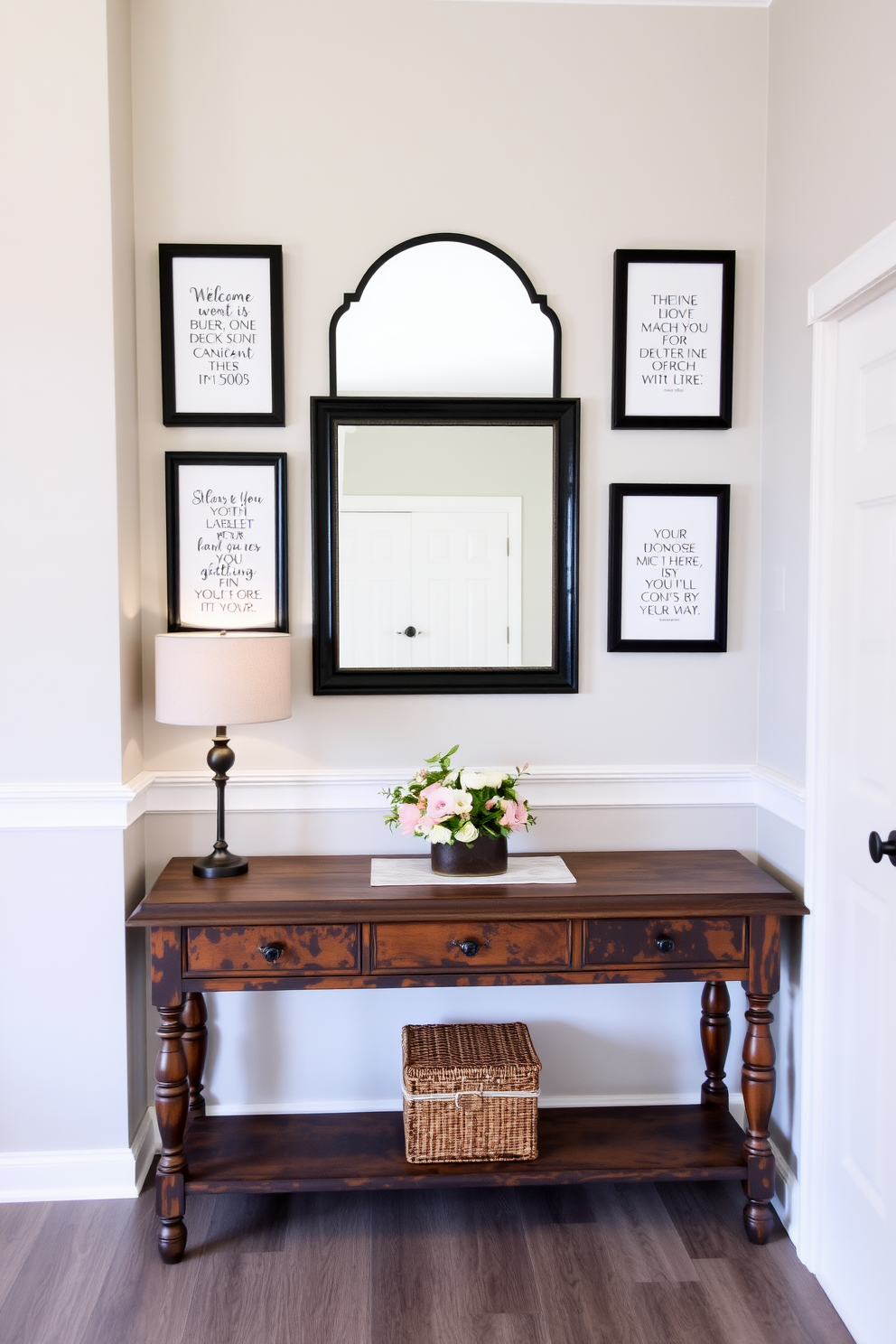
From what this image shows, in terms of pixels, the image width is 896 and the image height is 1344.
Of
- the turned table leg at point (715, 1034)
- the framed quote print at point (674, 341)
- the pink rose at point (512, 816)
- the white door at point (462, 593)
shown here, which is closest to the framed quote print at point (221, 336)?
the white door at point (462, 593)

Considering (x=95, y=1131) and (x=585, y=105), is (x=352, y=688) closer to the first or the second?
(x=95, y=1131)

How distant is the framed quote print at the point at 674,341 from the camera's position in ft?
7.98

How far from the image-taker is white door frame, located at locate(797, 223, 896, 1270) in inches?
80.3

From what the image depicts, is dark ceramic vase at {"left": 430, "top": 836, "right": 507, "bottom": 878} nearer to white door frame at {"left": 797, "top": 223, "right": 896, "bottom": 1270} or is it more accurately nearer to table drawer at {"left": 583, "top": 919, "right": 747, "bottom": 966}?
table drawer at {"left": 583, "top": 919, "right": 747, "bottom": 966}

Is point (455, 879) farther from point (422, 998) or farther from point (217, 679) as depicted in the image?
point (217, 679)

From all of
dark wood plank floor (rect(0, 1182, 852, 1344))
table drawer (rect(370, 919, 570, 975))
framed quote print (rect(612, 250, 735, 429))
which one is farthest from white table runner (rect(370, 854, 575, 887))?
framed quote print (rect(612, 250, 735, 429))

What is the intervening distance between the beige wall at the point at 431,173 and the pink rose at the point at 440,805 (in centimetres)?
35

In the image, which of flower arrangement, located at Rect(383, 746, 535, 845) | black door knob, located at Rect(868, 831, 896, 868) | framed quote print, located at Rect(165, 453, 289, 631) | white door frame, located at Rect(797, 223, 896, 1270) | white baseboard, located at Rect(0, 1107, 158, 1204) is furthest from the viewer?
framed quote print, located at Rect(165, 453, 289, 631)

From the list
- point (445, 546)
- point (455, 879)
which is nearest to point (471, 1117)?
point (455, 879)

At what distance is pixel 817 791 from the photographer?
2.10 m

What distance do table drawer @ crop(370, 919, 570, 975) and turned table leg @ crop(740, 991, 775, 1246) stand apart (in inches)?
19.4

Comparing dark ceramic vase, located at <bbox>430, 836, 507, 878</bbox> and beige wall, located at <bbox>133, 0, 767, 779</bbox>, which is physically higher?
beige wall, located at <bbox>133, 0, 767, 779</bbox>

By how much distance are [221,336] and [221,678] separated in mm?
918

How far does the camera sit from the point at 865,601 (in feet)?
6.19
